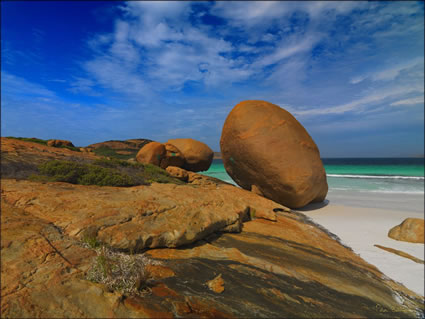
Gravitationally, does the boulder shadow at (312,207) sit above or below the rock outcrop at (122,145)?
below

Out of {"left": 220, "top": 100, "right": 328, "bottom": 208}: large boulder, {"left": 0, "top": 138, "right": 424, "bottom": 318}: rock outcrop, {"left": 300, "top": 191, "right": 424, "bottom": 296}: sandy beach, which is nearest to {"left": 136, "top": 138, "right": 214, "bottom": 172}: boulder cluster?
{"left": 220, "top": 100, "right": 328, "bottom": 208}: large boulder

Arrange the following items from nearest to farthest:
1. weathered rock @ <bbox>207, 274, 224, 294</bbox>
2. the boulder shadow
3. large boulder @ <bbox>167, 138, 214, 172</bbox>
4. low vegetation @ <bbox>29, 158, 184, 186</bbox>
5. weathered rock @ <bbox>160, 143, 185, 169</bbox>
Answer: weathered rock @ <bbox>207, 274, 224, 294</bbox>
low vegetation @ <bbox>29, 158, 184, 186</bbox>
the boulder shadow
weathered rock @ <bbox>160, 143, 185, 169</bbox>
large boulder @ <bbox>167, 138, 214, 172</bbox>

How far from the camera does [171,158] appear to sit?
1670cm

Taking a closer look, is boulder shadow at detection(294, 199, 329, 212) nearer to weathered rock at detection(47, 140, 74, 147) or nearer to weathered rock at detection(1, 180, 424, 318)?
weathered rock at detection(1, 180, 424, 318)

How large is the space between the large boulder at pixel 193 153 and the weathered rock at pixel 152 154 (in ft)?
12.0

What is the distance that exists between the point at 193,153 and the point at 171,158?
3.13 meters

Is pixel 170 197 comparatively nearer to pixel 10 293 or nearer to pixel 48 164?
pixel 48 164

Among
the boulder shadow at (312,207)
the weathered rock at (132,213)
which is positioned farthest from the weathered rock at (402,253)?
the weathered rock at (132,213)

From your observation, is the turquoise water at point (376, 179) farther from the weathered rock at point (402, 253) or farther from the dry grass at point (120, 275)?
the dry grass at point (120, 275)

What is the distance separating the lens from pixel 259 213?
7.32 meters

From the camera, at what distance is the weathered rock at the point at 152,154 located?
1506 centimetres

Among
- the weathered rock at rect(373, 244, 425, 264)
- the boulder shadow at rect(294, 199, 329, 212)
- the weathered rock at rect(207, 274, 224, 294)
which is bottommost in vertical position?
the weathered rock at rect(373, 244, 425, 264)

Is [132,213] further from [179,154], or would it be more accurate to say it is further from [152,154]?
[179,154]

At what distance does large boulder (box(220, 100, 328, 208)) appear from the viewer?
30.7 feet
